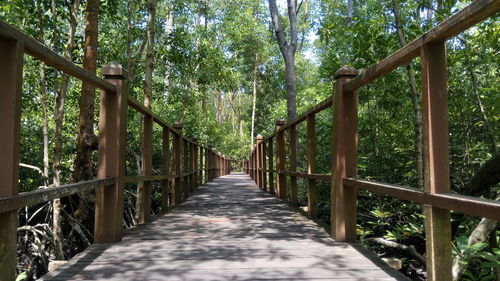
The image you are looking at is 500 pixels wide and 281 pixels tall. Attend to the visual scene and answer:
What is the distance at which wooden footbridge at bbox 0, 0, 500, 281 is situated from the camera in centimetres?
184

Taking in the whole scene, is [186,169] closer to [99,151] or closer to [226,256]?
[99,151]

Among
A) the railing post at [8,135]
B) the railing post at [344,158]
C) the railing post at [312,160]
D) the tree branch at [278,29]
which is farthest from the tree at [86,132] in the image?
the tree branch at [278,29]

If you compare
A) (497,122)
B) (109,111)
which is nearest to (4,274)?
(109,111)

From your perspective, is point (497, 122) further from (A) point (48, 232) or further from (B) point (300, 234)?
(A) point (48, 232)

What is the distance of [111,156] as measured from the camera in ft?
11.3

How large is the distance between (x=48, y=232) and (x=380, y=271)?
14.0 feet

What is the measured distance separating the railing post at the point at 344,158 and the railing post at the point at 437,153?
4.60 feet

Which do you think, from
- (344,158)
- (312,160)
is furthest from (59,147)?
(344,158)

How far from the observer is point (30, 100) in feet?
28.1

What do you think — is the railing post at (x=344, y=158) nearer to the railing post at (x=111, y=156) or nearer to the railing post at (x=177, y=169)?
the railing post at (x=111, y=156)

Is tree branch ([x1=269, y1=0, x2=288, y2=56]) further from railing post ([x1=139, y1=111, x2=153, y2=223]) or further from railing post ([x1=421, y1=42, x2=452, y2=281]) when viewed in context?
railing post ([x1=421, y1=42, x2=452, y2=281])

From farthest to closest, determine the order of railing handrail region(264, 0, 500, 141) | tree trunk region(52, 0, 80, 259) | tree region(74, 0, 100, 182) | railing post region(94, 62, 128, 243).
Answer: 1. tree region(74, 0, 100, 182)
2. tree trunk region(52, 0, 80, 259)
3. railing post region(94, 62, 128, 243)
4. railing handrail region(264, 0, 500, 141)

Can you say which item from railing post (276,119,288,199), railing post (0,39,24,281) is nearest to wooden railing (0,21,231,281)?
railing post (0,39,24,281)

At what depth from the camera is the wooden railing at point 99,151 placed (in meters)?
1.83
